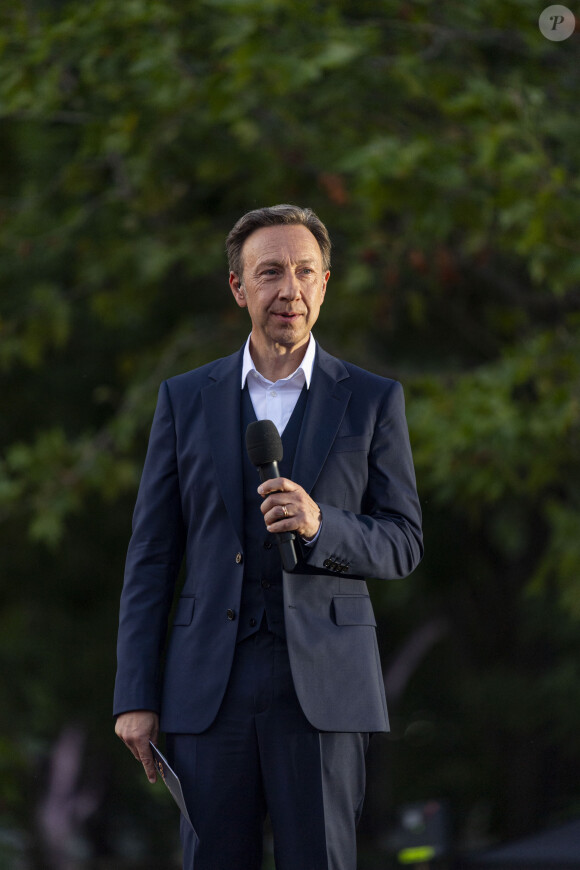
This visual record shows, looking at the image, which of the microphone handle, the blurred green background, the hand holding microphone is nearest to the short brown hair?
the hand holding microphone

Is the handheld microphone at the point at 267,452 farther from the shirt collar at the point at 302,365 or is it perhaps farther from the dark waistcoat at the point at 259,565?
the shirt collar at the point at 302,365

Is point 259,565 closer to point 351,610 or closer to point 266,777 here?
point 351,610

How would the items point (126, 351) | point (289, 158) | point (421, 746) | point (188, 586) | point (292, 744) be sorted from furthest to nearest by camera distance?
point (421, 746) → point (126, 351) → point (289, 158) → point (188, 586) → point (292, 744)

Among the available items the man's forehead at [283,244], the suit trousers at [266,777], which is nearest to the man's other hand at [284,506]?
the suit trousers at [266,777]

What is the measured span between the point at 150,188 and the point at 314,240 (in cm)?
482

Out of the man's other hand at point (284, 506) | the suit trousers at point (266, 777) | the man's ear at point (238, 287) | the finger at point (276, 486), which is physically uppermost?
the man's ear at point (238, 287)

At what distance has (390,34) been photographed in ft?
21.9

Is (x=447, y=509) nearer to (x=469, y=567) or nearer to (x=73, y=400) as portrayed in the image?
(x=469, y=567)

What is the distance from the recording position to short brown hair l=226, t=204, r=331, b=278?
2.71 meters

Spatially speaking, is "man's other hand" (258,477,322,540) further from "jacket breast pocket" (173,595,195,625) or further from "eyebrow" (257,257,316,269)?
"eyebrow" (257,257,316,269)

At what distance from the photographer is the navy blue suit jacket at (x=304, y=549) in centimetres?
256

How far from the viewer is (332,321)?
853 cm

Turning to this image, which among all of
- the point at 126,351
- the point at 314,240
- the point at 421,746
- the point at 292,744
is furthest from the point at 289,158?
the point at 421,746

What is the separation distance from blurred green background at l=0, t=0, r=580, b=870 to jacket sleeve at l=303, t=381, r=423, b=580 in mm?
2956
